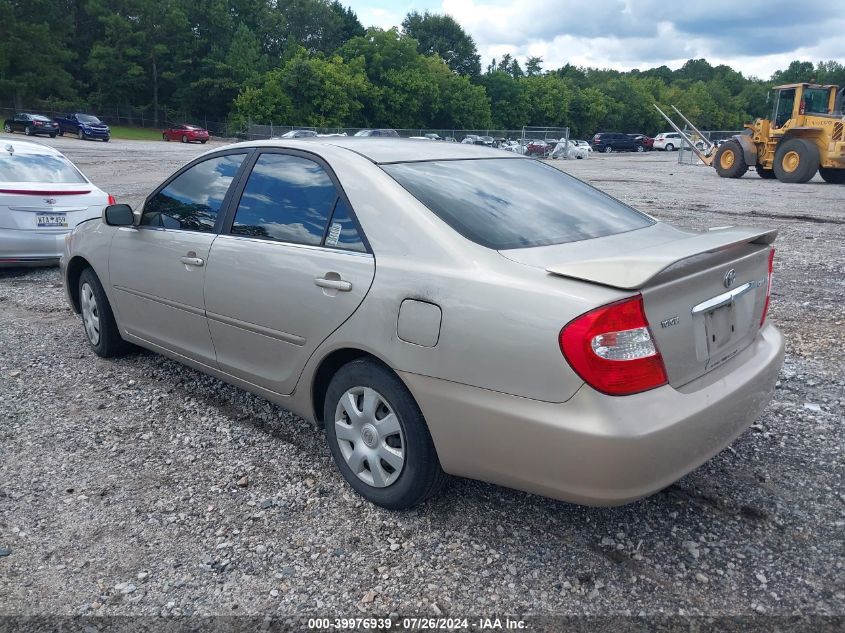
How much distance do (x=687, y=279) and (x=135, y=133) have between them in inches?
→ 2631

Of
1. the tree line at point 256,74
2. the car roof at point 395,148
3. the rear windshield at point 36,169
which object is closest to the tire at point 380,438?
the car roof at point 395,148

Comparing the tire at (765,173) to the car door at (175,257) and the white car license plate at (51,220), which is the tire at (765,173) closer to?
the white car license plate at (51,220)

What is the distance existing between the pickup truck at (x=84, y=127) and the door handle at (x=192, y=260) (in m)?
45.7

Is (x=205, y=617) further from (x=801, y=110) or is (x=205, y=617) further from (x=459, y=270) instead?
(x=801, y=110)

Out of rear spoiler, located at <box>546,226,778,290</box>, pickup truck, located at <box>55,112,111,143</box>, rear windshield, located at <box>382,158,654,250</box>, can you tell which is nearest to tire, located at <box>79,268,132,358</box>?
rear windshield, located at <box>382,158,654,250</box>

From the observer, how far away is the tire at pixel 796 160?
2153 centimetres

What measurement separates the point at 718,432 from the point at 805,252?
7.92 metres

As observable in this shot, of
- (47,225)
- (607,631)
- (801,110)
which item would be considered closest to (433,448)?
(607,631)

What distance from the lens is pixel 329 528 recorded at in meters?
3.05

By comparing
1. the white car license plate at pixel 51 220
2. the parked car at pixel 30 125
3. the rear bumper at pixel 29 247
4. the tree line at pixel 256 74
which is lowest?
the rear bumper at pixel 29 247

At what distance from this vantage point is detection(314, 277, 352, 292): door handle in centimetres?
304

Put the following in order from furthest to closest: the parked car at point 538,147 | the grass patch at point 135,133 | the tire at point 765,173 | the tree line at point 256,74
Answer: the tree line at point 256,74
the grass patch at point 135,133
the parked car at point 538,147
the tire at point 765,173

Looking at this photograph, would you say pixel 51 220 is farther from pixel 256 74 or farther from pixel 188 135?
pixel 256 74

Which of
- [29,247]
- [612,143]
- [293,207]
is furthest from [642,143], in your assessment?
[293,207]
